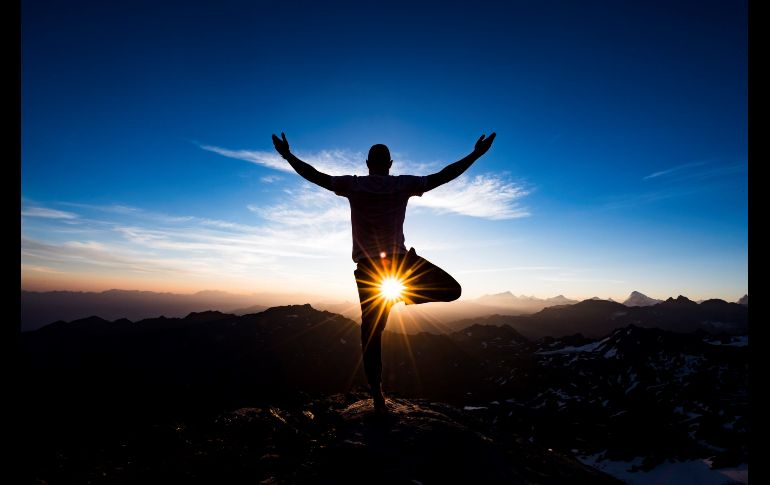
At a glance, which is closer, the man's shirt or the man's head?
the man's shirt

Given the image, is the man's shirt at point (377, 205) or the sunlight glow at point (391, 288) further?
the sunlight glow at point (391, 288)

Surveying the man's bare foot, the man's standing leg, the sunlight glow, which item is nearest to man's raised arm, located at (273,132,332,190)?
the man's standing leg

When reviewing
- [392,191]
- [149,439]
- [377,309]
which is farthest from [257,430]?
[392,191]

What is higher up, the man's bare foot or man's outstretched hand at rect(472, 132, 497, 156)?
man's outstretched hand at rect(472, 132, 497, 156)

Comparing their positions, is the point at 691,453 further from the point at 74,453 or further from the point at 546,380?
the point at 74,453

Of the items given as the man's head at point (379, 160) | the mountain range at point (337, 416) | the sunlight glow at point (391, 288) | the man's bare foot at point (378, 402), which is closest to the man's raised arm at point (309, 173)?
the man's head at point (379, 160)

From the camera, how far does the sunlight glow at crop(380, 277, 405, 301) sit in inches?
225

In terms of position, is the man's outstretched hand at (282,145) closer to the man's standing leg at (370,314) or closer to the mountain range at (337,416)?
the man's standing leg at (370,314)

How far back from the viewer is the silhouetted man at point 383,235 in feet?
18.5

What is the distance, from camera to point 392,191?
18.3 ft

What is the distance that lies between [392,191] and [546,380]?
8445 inches

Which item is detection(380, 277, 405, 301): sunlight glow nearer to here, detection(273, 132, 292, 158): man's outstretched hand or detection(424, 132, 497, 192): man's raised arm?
detection(424, 132, 497, 192): man's raised arm

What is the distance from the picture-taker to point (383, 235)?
567 centimetres

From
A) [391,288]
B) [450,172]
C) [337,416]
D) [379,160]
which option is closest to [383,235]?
[391,288]
